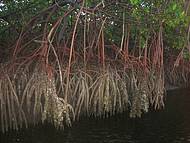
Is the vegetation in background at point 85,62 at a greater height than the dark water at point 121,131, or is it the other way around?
the vegetation in background at point 85,62

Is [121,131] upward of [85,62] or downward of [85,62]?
downward

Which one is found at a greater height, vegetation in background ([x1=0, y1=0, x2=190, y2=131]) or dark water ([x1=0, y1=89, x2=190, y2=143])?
vegetation in background ([x1=0, y1=0, x2=190, y2=131])

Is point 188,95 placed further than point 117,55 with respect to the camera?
Yes

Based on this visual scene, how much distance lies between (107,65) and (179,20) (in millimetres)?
1963

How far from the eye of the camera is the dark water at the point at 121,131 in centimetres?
1129

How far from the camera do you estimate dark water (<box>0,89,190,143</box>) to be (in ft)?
37.0

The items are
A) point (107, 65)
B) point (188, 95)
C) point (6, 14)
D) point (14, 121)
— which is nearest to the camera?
point (14, 121)

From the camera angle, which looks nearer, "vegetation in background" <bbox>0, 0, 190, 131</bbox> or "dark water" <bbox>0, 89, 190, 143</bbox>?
"dark water" <bbox>0, 89, 190, 143</bbox>

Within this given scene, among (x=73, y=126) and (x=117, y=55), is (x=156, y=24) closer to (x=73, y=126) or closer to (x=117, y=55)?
(x=117, y=55)

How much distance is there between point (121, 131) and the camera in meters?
12.2

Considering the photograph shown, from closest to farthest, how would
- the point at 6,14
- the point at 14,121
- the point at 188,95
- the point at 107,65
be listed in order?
the point at 14,121
the point at 107,65
the point at 6,14
the point at 188,95

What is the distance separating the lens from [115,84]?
12.4m

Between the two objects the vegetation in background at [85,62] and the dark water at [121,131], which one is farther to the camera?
the vegetation in background at [85,62]

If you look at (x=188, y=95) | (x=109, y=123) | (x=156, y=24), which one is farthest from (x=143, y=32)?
(x=188, y=95)
